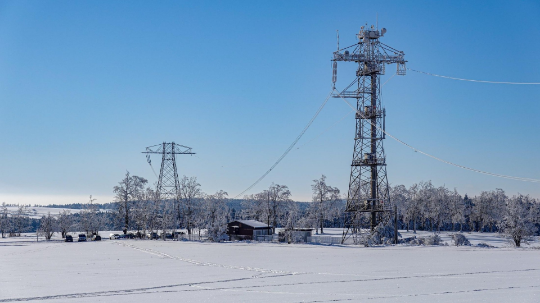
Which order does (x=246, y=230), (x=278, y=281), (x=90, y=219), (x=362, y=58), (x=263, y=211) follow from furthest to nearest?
(x=263, y=211) → (x=90, y=219) → (x=246, y=230) → (x=362, y=58) → (x=278, y=281)

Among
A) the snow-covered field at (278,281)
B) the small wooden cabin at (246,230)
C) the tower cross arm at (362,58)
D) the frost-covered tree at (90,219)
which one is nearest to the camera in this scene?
the snow-covered field at (278,281)

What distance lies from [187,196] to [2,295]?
2601 inches

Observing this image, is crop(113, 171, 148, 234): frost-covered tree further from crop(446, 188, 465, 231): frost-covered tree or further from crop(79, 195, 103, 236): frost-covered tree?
crop(446, 188, 465, 231): frost-covered tree

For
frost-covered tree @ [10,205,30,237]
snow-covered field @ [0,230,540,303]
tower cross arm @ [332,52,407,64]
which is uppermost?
tower cross arm @ [332,52,407,64]

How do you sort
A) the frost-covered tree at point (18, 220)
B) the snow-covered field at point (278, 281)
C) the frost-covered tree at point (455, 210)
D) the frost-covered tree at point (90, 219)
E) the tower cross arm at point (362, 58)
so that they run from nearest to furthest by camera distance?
1. the snow-covered field at point (278, 281)
2. the tower cross arm at point (362, 58)
3. the frost-covered tree at point (90, 219)
4. the frost-covered tree at point (18, 220)
5. the frost-covered tree at point (455, 210)

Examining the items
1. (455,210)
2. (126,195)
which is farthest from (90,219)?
(455,210)

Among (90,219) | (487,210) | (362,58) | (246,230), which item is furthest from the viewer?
(487,210)

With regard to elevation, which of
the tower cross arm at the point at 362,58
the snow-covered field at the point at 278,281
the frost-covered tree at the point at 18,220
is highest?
the tower cross arm at the point at 362,58

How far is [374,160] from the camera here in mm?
46406

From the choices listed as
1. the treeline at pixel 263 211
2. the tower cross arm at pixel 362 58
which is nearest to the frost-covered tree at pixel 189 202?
the treeline at pixel 263 211

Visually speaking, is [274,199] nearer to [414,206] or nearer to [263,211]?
[263,211]

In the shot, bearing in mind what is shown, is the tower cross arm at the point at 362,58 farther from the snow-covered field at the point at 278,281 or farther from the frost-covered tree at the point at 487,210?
the frost-covered tree at the point at 487,210

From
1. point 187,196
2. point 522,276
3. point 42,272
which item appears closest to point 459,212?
point 187,196

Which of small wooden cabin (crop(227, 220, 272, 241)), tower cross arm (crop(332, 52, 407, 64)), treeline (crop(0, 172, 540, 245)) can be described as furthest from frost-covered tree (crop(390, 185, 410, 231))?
→ tower cross arm (crop(332, 52, 407, 64))
